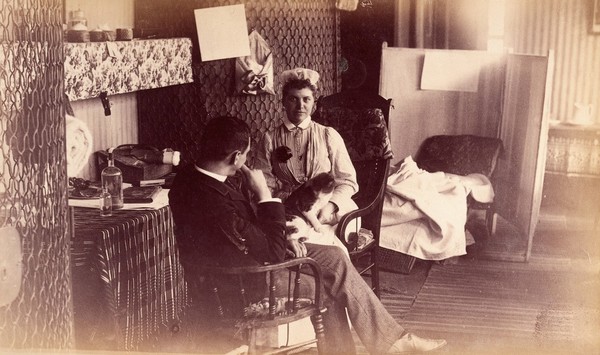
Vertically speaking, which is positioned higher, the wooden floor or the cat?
the cat

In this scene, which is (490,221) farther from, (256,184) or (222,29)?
(256,184)

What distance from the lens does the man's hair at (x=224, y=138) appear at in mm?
2463

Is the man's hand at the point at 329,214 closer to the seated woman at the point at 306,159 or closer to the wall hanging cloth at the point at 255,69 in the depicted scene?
the seated woman at the point at 306,159

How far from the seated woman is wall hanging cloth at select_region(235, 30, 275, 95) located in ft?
1.52

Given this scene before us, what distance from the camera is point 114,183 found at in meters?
2.94

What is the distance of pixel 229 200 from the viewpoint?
2486 millimetres

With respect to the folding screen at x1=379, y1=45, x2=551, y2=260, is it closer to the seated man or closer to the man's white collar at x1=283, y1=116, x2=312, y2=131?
the man's white collar at x1=283, y1=116, x2=312, y2=131

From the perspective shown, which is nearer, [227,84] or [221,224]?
[221,224]

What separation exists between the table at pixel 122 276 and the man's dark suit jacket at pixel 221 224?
0.26 meters

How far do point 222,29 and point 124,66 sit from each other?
417 millimetres

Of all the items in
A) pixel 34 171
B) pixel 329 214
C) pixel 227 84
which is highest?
pixel 227 84

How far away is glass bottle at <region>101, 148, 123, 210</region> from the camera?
114 inches

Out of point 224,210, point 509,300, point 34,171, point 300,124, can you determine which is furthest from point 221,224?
point 509,300

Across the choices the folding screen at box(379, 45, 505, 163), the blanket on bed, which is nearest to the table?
the blanket on bed
